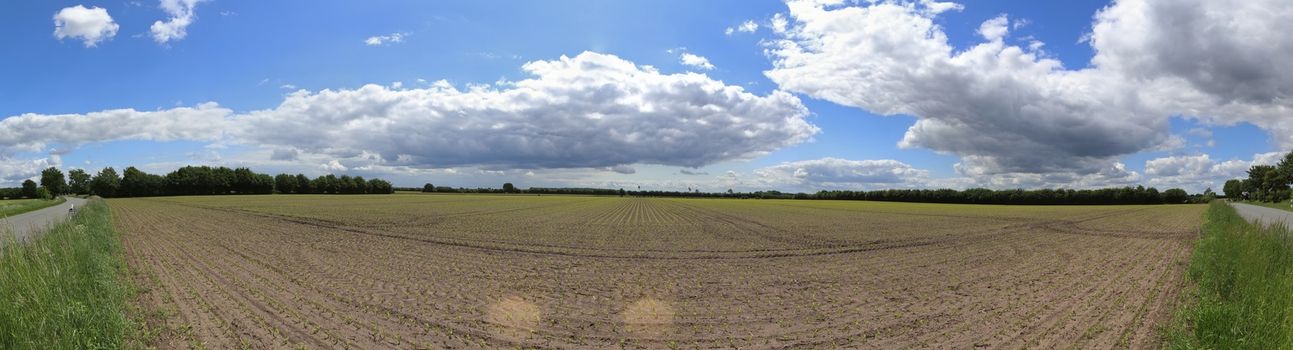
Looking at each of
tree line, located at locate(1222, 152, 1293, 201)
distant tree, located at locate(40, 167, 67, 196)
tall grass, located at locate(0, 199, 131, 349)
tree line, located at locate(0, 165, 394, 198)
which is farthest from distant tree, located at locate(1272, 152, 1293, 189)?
distant tree, located at locate(40, 167, 67, 196)

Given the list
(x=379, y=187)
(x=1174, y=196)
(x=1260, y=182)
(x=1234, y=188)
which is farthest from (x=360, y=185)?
(x=1234, y=188)

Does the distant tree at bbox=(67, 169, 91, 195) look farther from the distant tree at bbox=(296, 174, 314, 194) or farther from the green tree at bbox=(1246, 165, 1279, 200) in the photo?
the green tree at bbox=(1246, 165, 1279, 200)

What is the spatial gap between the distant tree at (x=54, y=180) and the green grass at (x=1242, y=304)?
197 m

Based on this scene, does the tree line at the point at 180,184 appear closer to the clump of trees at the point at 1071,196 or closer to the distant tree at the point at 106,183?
the distant tree at the point at 106,183

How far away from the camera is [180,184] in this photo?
5025 inches

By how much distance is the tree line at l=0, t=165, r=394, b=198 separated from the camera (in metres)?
123

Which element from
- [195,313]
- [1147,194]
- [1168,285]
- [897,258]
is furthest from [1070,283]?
[1147,194]

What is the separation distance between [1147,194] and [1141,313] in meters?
155

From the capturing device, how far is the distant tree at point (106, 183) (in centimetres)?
12138

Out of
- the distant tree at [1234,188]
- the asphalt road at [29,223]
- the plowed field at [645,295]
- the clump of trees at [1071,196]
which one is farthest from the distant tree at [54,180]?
the distant tree at [1234,188]

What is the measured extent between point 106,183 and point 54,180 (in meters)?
37.2

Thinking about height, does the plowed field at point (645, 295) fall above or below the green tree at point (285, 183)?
below

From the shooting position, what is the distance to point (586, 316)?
35.6 ft

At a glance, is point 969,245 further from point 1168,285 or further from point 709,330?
point 709,330
